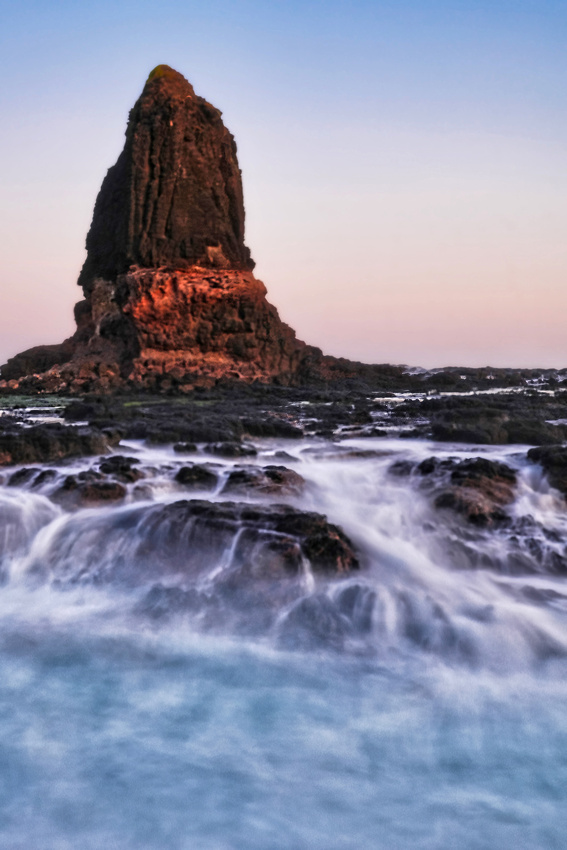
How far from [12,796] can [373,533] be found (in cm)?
498

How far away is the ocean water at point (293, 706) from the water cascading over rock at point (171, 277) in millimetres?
22292

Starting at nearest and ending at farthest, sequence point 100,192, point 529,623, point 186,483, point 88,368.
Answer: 1. point 529,623
2. point 186,483
3. point 88,368
4. point 100,192

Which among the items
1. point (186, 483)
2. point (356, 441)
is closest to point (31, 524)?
point (186, 483)

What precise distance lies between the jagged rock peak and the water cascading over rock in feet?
0.18

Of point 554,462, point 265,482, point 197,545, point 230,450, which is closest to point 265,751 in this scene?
point 197,545

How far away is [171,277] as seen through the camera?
32375 millimetres

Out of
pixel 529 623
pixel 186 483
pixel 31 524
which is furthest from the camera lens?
pixel 186 483

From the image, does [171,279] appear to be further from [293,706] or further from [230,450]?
[293,706]

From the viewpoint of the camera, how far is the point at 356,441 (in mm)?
12281

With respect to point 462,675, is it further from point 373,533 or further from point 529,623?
point 373,533

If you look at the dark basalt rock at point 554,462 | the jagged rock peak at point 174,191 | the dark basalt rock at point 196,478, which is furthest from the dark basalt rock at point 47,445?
the jagged rock peak at point 174,191

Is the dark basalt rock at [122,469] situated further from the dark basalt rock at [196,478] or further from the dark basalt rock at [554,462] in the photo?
the dark basalt rock at [554,462]

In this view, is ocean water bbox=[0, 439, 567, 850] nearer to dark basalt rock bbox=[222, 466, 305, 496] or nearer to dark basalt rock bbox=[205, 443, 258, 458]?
dark basalt rock bbox=[222, 466, 305, 496]

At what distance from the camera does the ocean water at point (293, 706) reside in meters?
3.82
